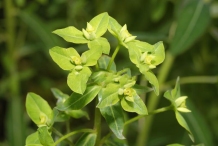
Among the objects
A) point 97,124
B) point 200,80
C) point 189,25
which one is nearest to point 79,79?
point 97,124

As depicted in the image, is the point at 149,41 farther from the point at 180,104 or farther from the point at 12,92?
the point at 180,104

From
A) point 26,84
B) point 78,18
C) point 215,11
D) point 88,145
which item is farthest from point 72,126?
point 88,145

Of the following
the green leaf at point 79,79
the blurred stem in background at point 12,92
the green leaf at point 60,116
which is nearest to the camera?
the green leaf at point 79,79

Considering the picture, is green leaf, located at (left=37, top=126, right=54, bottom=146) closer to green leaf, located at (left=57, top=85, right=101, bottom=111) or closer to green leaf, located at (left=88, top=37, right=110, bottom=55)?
green leaf, located at (left=57, top=85, right=101, bottom=111)

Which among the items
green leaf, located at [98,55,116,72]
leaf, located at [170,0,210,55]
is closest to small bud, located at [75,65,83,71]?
green leaf, located at [98,55,116,72]

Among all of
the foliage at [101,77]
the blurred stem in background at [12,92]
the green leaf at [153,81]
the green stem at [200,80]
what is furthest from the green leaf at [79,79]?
the blurred stem in background at [12,92]

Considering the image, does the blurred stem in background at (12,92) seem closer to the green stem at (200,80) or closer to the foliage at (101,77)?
the green stem at (200,80)
